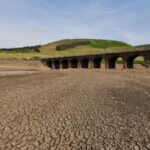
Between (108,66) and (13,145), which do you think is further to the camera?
(108,66)

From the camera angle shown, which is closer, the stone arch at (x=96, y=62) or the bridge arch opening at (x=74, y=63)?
the stone arch at (x=96, y=62)

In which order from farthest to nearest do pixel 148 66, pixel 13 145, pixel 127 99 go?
pixel 148 66, pixel 127 99, pixel 13 145

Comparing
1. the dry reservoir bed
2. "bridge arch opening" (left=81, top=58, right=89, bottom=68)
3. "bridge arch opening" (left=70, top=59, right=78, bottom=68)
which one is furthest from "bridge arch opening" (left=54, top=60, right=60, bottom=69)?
the dry reservoir bed

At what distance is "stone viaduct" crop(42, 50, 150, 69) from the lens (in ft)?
289

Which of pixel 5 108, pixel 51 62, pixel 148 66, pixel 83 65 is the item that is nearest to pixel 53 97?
pixel 5 108

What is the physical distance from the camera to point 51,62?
134375mm

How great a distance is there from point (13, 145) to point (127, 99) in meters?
11.6

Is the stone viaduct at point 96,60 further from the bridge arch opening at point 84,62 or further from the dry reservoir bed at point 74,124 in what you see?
the dry reservoir bed at point 74,124

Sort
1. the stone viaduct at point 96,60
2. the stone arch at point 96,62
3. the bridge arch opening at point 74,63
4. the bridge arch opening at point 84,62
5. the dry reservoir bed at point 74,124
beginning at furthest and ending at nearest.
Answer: the bridge arch opening at point 74,63, the bridge arch opening at point 84,62, the stone arch at point 96,62, the stone viaduct at point 96,60, the dry reservoir bed at point 74,124

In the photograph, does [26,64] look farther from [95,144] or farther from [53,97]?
[95,144]

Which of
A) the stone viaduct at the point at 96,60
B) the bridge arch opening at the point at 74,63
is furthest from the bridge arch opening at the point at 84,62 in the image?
the bridge arch opening at the point at 74,63

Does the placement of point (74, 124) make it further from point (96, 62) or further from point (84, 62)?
point (84, 62)

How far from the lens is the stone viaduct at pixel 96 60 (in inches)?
3466

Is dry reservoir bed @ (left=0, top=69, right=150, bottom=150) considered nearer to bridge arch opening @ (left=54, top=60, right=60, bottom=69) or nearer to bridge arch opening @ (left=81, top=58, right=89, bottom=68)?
bridge arch opening @ (left=81, top=58, right=89, bottom=68)
